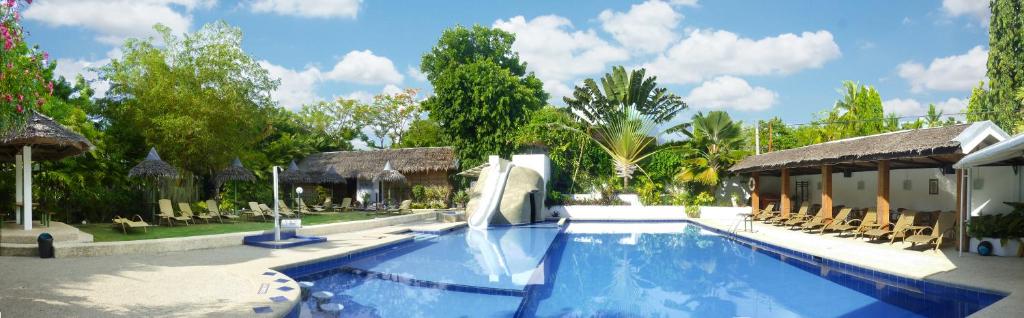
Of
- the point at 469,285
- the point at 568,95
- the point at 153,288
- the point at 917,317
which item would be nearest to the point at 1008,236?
the point at 917,317

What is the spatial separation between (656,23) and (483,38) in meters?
11.3

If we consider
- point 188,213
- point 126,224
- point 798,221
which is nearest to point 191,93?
point 188,213

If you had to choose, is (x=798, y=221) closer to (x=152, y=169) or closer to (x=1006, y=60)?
(x=1006, y=60)

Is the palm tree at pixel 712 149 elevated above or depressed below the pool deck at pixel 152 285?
above

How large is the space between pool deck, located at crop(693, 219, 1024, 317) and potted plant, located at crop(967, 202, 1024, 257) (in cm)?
32

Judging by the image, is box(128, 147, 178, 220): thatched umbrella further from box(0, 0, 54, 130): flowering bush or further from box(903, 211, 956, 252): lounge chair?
box(903, 211, 956, 252): lounge chair

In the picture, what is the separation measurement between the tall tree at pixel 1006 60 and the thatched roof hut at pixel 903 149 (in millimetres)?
11007

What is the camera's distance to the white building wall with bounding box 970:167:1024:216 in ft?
31.2

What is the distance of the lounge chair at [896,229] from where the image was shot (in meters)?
10.3

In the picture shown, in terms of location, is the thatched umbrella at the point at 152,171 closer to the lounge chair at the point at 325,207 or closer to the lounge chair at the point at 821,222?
the lounge chair at the point at 325,207

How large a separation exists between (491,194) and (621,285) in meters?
9.84

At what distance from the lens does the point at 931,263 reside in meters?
8.15

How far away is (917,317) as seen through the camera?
623cm

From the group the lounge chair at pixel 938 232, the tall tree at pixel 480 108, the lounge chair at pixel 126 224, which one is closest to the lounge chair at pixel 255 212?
the lounge chair at pixel 126 224
